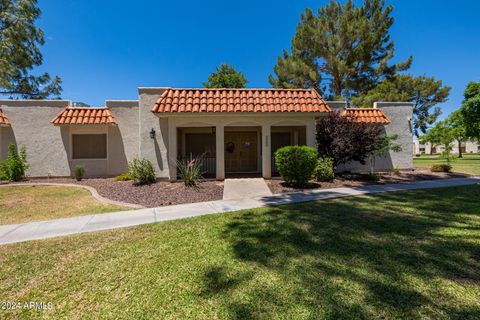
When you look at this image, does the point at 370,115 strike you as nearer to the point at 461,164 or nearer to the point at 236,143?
the point at 236,143

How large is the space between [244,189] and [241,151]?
6509 millimetres

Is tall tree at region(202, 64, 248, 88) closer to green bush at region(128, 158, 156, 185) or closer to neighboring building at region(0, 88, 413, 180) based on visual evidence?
neighboring building at region(0, 88, 413, 180)

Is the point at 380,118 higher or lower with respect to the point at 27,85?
lower

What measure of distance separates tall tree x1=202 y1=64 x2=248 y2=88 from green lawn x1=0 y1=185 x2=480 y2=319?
26924mm

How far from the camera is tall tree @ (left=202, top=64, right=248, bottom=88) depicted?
97.9 feet

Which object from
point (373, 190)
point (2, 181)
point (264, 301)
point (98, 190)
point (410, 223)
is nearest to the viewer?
point (264, 301)

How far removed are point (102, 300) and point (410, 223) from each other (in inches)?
241

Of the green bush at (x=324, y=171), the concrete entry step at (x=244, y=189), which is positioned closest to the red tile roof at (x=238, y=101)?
the green bush at (x=324, y=171)

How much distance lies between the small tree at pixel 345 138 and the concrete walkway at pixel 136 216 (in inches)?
122

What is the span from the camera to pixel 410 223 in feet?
17.0

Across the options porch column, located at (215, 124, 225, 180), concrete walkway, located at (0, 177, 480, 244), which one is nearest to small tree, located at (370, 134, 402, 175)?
concrete walkway, located at (0, 177, 480, 244)

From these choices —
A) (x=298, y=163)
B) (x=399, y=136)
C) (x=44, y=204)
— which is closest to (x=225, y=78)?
(x=399, y=136)

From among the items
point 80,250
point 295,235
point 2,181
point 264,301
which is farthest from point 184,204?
point 2,181

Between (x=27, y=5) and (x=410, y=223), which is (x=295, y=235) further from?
(x=27, y=5)
